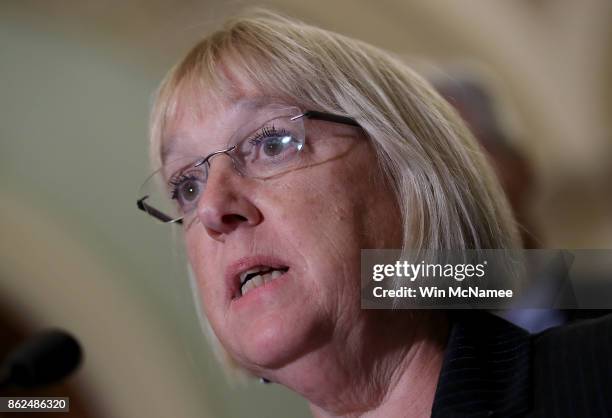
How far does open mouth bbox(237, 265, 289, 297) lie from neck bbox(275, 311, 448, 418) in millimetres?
116

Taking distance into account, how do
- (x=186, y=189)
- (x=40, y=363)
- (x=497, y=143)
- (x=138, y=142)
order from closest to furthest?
(x=40, y=363) < (x=186, y=189) < (x=497, y=143) < (x=138, y=142)

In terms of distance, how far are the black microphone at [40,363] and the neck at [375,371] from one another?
29 centimetres

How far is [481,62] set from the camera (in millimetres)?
1815

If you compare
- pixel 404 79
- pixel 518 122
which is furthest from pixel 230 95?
pixel 518 122

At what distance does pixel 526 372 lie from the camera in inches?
34.4

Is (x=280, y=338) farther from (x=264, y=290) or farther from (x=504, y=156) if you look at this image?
(x=504, y=156)

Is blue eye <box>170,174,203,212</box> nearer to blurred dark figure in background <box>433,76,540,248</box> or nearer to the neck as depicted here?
the neck

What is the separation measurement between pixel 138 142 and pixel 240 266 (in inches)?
35.3

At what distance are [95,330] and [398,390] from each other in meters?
0.94

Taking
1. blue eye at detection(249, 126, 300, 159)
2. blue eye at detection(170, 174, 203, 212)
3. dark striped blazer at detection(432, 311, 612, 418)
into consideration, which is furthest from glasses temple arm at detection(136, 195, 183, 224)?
dark striped blazer at detection(432, 311, 612, 418)

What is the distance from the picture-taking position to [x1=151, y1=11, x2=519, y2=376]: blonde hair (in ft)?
3.24

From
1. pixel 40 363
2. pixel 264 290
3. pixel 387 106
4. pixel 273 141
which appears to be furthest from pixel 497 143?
pixel 40 363

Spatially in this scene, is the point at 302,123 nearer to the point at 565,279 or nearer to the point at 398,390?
the point at 398,390

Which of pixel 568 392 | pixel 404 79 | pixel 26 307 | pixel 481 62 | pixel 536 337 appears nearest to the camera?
pixel 568 392
